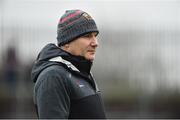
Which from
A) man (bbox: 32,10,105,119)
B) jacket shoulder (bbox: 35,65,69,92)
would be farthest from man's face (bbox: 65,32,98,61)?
jacket shoulder (bbox: 35,65,69,92)

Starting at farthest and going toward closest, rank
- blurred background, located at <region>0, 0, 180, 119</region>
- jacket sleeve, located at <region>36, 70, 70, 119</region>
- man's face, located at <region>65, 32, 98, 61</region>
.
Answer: blurred background, located at <region>0, 0, 180, 119</region> < man's face, located at <region>65, 32, 98, 61</region> < jacket sleeve, located at <region>36, 70, 70, 119</region>

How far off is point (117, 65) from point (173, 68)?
987mm

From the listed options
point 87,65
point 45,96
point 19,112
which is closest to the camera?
point 45,96

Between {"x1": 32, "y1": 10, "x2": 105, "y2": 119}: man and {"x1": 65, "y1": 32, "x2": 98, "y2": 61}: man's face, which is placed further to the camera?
{"x1": 65, "y1": 32, "x2": 98, "y2": 61}: man's face

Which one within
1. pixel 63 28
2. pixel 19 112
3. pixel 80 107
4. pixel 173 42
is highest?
pixel 63 28

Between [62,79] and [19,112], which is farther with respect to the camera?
[19,112]

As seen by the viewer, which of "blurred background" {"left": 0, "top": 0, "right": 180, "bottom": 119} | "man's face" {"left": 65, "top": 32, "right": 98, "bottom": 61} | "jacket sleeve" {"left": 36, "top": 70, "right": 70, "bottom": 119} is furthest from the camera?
"blurred background" {"left": 0, "top": 0, "right": 180, "bottom": 119}

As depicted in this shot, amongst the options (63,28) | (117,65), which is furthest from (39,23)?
(63,28)

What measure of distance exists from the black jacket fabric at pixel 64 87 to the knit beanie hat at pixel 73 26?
10cm

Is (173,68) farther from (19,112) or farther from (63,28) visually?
(63,28)

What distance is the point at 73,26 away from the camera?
4383 mm

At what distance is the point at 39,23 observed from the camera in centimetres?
1145

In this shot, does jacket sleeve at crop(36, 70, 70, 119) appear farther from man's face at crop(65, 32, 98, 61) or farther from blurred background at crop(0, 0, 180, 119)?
blurred background at crop(0, 0, 180, 119)

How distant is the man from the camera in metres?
4.03
